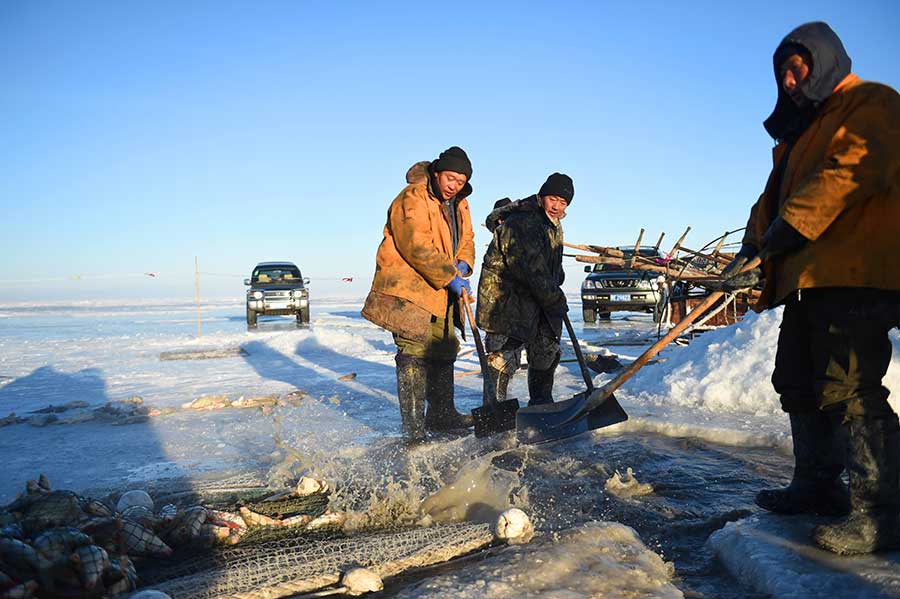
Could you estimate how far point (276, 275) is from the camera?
17234 millimetres

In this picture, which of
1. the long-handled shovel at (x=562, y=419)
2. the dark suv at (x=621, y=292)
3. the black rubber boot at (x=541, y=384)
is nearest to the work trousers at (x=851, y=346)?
the long-handled shovel at (x=562, y=419)

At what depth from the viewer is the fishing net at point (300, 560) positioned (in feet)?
6.15

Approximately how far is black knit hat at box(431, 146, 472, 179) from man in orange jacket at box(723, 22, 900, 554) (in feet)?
6.20

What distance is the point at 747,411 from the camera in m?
4.63

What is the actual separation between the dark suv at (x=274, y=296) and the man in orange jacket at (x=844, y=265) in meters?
15.1

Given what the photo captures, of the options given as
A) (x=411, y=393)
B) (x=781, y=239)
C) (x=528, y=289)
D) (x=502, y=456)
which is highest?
(x=781, y=239)

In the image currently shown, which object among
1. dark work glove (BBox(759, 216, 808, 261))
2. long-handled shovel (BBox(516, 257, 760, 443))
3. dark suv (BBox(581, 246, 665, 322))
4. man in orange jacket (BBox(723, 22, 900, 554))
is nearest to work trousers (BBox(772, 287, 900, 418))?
man in orange jacket (BBox(723, 22, 900, 554))

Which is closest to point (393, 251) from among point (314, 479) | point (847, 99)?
point (314, 479)

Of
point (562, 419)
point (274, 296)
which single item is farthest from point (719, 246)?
point (274, 296)

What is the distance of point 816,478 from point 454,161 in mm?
2578

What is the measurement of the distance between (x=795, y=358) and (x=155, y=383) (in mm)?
6749

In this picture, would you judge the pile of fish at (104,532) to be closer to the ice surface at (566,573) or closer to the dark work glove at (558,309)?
the ice surface at (566,573)

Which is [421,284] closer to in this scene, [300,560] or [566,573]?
[300,560]

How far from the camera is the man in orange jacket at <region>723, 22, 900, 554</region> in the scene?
2051 mm
